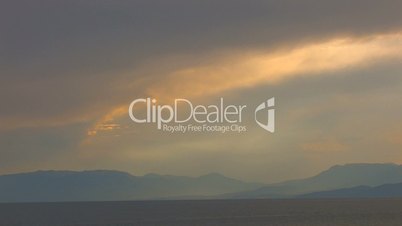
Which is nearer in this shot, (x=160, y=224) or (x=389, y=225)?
(x=389, y=225)

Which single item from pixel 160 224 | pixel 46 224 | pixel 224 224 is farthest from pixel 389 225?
pixel 46 224

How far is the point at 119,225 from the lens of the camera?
477 ft

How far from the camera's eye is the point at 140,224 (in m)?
150

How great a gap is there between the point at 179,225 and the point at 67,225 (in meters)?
23.5

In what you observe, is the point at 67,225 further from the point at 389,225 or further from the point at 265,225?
the point at 389,225

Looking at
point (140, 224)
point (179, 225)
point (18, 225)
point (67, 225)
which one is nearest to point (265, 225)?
point (179, 225)

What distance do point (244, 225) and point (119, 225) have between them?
2560 centimetres

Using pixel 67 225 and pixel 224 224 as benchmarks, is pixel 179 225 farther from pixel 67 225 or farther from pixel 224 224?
pixel 67 225

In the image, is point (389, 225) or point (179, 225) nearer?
point (389, 225)

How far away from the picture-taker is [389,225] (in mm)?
132500

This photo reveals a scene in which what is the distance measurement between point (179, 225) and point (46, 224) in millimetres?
29176

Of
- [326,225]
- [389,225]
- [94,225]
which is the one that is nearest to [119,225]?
[94,225]

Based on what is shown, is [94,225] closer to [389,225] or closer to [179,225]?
[179,225]

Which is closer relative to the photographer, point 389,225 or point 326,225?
point 389,225
